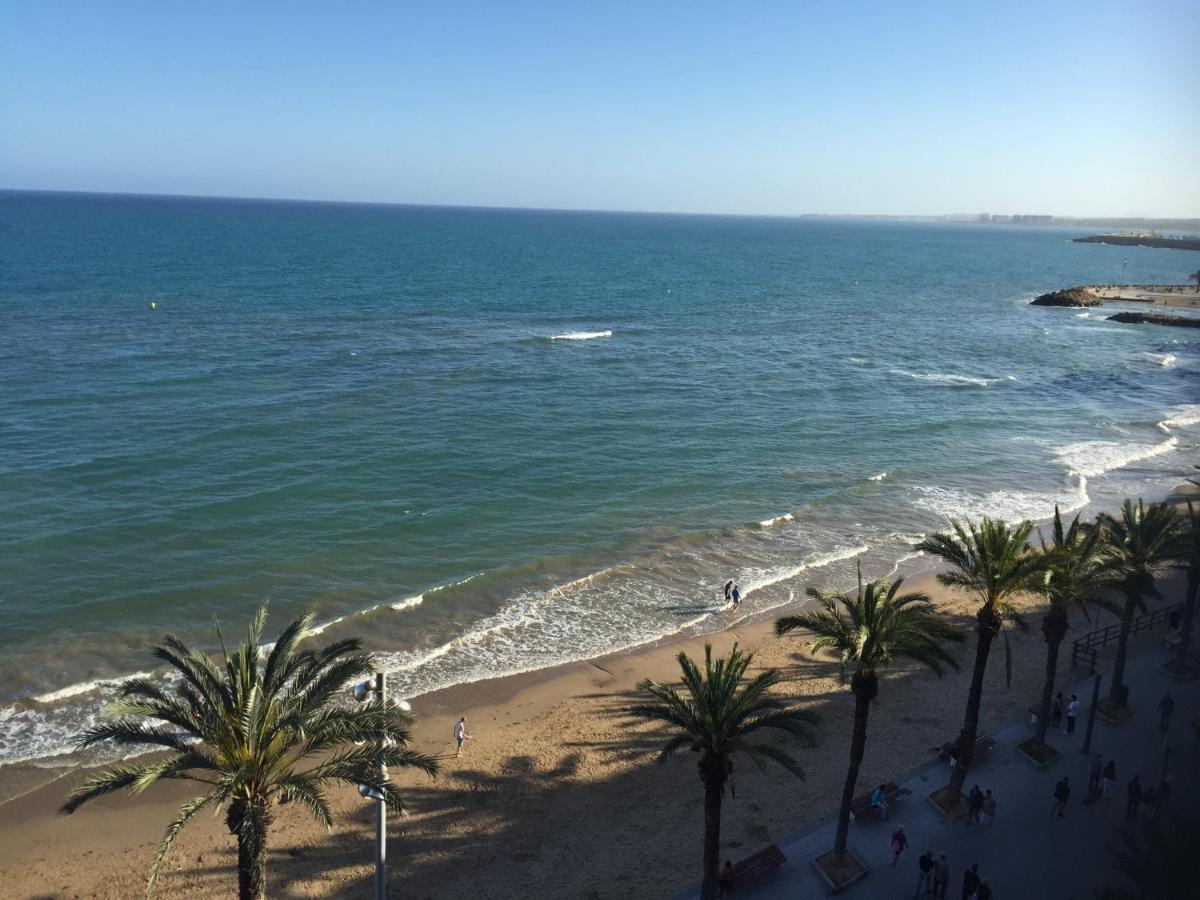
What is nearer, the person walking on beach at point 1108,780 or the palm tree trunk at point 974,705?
the palm tree trunk at point 974,705

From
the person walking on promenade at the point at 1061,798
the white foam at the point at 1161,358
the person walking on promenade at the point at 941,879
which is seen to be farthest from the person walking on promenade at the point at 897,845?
the white foam at the point at 1161,358

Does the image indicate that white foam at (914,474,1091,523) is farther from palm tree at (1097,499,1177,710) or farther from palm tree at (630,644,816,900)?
palm tree at (630,644,816,900)

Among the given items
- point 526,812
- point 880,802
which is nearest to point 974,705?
point 880,802

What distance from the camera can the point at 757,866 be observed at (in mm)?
17656

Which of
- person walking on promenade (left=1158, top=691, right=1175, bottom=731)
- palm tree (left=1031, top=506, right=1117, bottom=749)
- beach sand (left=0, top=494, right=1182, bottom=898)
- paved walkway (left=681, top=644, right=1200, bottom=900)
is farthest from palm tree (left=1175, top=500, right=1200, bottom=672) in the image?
beach sand (left=0, top=494, right=1182, bottom=898)

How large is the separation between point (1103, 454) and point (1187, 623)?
28.9 metres

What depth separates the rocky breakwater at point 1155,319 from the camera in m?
103

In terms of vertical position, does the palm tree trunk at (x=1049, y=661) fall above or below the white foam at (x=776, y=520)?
above

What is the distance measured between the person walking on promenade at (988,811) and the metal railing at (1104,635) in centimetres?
944

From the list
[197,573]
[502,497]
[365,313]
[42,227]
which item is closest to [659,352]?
[365,313]

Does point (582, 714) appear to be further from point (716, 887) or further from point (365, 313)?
point (365, 313)

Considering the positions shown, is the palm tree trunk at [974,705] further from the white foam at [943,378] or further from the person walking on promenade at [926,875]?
the white foam at [943,378]

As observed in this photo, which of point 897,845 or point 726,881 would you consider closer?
point 726,881

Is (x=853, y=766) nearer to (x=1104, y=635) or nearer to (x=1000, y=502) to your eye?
(x=1104, y=635)
